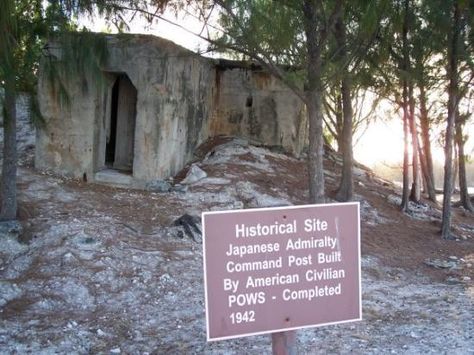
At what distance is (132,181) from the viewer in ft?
36.8

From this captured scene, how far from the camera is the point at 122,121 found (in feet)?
40.6

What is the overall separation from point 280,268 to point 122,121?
9.99 metres

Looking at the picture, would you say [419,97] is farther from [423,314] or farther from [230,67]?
[423,314]

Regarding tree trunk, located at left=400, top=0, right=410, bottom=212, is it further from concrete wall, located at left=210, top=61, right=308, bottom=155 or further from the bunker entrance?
the bunker entrance

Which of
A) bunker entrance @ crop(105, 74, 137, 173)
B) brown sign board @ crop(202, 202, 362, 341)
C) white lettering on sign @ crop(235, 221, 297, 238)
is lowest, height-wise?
brown sign board @ crop(202, 202, 362, 341)

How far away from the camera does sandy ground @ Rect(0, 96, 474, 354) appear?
524 cm

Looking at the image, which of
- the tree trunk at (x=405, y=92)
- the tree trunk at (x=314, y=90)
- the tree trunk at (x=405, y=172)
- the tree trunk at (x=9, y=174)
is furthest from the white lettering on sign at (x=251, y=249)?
the tree trunk at (x=405, y=172)

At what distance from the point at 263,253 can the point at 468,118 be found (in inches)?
474

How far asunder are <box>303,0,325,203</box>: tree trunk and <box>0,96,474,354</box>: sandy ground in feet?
5.49

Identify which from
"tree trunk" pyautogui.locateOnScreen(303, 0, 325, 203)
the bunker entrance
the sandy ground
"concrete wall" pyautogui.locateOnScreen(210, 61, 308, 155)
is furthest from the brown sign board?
"concrete wall" pyautogui.locateOnScreen(210, 61, 308, 155)

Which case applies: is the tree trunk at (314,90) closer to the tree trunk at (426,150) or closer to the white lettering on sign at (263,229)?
the white lettering on sign at (263,229)

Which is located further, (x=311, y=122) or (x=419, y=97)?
(x=419, y=97)

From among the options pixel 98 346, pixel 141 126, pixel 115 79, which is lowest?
pixel 98 346

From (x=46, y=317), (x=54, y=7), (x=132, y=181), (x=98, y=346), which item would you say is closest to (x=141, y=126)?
(x=132, y=181)
